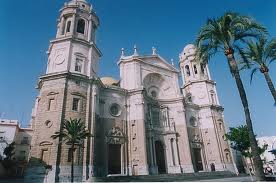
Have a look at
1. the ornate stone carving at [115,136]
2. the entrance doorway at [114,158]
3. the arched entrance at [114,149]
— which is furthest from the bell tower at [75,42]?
the entrance doorway at [114,158]

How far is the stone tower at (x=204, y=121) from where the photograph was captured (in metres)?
36.0

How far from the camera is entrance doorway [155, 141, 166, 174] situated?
32.1 m

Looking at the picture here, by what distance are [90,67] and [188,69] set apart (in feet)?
74.2

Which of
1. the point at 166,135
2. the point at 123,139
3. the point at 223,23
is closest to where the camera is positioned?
the point at 223,23

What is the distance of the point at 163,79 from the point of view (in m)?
38.5

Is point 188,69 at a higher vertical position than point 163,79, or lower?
higher

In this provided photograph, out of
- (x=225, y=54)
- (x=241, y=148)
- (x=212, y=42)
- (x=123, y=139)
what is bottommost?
→ (x=241, y=148)

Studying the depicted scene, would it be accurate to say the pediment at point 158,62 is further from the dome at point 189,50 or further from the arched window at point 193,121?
the arched window at point 193,121

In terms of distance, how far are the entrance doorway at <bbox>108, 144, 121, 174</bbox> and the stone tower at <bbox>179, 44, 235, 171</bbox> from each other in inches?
504

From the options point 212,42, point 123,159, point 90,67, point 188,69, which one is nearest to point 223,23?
point 212,42

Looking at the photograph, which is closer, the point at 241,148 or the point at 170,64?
the point at 241,148

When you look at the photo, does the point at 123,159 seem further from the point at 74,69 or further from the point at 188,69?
the point at 188,69

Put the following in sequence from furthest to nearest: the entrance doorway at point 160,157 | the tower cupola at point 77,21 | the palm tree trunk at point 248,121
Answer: the entrance doorway at point 160,157 → the tower cupola at point 77,21 → the palm tree trunk at point 248,121

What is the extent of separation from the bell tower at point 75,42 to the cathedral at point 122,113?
13cm
